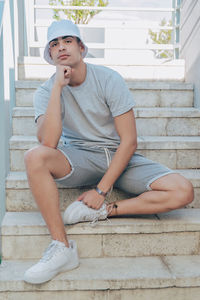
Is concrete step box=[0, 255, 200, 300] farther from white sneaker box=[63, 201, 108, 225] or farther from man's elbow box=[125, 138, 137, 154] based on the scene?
man's elbow box=[125, 138, 137, 154]

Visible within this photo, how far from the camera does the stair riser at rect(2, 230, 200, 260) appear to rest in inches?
81.3

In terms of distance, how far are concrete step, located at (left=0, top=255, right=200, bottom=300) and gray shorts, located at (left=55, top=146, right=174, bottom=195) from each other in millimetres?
462

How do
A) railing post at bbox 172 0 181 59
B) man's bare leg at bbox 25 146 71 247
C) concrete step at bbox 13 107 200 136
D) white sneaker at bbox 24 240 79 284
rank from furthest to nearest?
railing post at bbox 172 0 181 59 < concrete step at bbox 13 107 200 136 < man's bare leg at bbox 25 146 71 247 < white sneaker at bbox 24 240 79 284

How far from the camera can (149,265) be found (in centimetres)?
198

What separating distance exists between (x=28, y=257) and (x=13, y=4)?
2117 millimetres

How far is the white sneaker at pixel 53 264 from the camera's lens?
1776 millimetres

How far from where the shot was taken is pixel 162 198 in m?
2.05

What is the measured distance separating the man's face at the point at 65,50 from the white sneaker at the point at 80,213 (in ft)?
2.48

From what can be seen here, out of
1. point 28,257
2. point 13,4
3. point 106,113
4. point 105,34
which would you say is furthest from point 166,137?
point 105,34

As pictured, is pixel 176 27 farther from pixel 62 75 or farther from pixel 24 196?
pixel 24 196

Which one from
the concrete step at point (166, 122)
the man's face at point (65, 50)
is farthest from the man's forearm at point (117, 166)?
the concrete step at point (166, 122)

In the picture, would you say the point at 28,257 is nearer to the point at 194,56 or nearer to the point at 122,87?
the point at 122,87

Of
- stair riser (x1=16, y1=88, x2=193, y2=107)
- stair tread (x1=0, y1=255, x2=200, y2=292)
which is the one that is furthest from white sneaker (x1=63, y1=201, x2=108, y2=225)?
stair riser (x1=16, y1=88, x2=193, y2=107)

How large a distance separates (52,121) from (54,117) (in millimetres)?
23
